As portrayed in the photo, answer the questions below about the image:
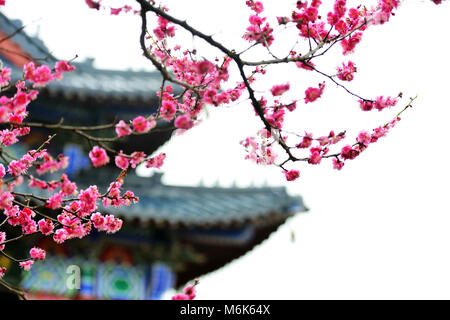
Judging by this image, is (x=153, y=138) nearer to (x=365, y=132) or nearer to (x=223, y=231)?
(x=223, y=231)

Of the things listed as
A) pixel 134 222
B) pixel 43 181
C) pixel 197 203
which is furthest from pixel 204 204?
pixel 43 181

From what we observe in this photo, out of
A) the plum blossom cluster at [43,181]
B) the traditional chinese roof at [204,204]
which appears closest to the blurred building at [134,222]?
the traditional chinese roof at [204,204]

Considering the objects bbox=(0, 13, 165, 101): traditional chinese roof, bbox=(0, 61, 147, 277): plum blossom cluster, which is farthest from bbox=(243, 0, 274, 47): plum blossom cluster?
bbox=(0, 13, 165, 101): traditional chinese roof

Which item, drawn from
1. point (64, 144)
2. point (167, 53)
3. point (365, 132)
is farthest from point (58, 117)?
point (365, 132)

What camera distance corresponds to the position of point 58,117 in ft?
34.0

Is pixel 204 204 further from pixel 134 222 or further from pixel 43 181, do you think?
pixel 43 181

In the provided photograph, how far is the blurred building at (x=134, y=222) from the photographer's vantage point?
29.9ft

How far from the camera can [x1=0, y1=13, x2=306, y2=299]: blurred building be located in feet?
29.9

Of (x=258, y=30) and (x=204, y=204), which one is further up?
(x=204, y=204)

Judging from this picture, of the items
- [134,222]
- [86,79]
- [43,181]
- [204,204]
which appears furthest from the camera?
[86,79]

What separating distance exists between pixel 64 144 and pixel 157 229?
7.57 ft

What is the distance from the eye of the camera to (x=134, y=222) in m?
8.95

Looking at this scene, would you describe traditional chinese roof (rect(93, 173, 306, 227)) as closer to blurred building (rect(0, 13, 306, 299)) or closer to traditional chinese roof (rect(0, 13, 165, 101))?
blurred building (rect(0, 13, 306, 299))

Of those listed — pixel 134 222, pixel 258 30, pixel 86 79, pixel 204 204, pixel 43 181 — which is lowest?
pixel 43 181
